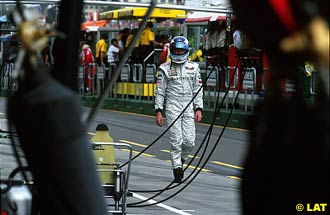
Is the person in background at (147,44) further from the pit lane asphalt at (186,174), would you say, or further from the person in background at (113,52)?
the pit lane asphalt at (186,174)

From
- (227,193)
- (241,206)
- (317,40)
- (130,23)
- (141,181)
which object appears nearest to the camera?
(317,40)

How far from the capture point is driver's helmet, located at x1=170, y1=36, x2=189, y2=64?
15.4 metres

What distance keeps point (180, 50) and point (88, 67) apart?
17745 millimetres

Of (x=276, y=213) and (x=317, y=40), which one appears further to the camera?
(x=276, y=213)

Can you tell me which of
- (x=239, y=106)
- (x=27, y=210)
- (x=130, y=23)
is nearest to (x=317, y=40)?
(x=27, y=210)

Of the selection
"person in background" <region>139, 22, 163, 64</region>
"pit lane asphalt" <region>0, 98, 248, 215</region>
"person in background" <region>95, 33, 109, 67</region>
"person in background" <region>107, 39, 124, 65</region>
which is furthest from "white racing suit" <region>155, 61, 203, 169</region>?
"person in background" <region>95, 33, 109, 67</region>

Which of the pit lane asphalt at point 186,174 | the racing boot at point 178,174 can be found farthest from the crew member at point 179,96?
the pit lane asphalt at point 186,174

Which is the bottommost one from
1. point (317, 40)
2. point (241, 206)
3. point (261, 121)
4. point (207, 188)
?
point (207, 188)

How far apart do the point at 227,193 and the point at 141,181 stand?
149 cm

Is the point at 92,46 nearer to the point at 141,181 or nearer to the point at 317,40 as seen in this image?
the point at 141,181

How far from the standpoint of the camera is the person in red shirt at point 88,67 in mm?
32250

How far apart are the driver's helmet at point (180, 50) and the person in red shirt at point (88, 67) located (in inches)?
657

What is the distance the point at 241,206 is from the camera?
3164 mm

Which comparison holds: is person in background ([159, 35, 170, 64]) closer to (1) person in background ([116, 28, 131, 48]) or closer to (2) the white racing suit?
(1) person in background ([116, 28, 131, 48])
